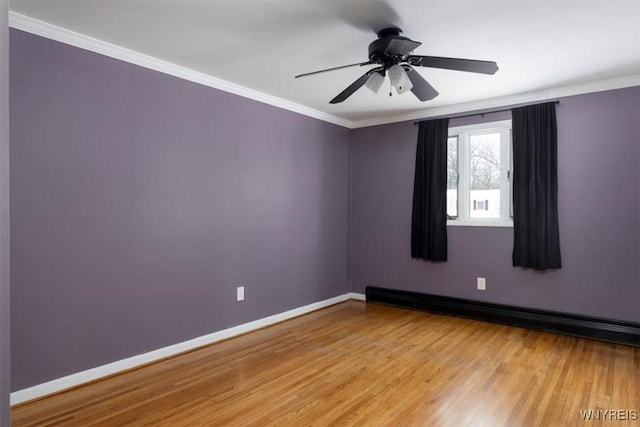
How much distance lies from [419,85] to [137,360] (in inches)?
115

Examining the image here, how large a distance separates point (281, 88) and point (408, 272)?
263 cm

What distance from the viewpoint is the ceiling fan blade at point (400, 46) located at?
2.08 m

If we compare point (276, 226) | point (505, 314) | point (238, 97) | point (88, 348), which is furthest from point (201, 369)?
point (505, 314)

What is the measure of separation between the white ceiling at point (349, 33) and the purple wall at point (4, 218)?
1549 millimetres

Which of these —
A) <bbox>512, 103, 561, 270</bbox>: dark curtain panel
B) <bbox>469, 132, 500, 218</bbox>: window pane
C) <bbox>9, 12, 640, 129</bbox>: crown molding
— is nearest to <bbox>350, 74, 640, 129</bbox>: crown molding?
<bbox>9, 12, 640, 129</bbox>: crown molding

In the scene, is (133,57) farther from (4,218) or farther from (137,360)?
(4,218)

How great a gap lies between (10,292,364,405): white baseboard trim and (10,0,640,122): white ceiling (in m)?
2.31

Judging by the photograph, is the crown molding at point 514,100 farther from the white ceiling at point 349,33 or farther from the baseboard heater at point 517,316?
the baseboard heater at point 517,316

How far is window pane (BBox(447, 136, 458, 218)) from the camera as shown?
4297mm

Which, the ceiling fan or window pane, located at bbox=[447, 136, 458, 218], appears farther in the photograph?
window pane, located at bbox=[447, 136, 458, 218]

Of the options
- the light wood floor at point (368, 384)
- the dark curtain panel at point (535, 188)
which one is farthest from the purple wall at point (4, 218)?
the dark curtain panel at point (535, 188)

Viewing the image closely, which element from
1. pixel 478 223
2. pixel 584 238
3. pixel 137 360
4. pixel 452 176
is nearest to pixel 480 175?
pixel 452 176

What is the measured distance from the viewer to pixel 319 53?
281 centimetres

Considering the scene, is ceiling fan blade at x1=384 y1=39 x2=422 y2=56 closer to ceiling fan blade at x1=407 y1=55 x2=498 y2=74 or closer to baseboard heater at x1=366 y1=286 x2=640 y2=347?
ceiling fan blade at x1=407 y1=55 x2=498 y2=74
